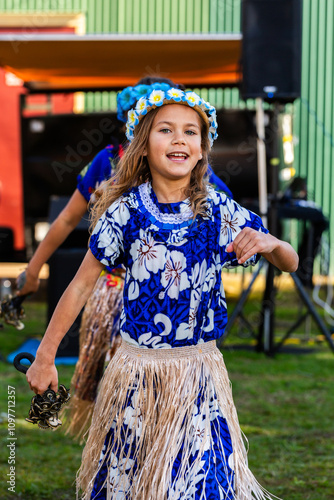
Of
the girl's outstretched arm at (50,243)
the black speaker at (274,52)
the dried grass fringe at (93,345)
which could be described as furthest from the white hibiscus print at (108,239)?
the black speaker at (274,52)

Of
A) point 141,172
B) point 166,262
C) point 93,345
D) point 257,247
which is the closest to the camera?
point 257,247

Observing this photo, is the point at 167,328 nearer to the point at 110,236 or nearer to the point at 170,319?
the point at 170,319

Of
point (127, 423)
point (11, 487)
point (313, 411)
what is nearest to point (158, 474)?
point (127, 423)

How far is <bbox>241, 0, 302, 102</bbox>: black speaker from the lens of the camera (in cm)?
501

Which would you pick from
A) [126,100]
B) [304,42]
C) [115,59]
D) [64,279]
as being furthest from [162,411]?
[304,42]

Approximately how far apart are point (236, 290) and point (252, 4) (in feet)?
13.7

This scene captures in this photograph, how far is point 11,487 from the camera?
2.85m

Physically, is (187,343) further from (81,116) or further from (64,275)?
(81,116)

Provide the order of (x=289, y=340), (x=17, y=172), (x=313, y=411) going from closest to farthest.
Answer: (x=313, y=411), (x=289, y=340), (x=17, y=172)

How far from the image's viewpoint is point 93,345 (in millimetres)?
2926

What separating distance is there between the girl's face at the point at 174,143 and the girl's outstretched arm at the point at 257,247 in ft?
0.92

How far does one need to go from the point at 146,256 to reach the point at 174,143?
12.8 inches

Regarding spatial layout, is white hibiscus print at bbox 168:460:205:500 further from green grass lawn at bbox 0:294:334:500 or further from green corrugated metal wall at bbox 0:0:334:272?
green corrugated metal wall at bbox 0:0:334:272

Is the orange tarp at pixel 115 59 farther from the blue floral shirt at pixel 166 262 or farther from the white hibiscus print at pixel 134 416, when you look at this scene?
the white hibiscus print at pixel 134 416
